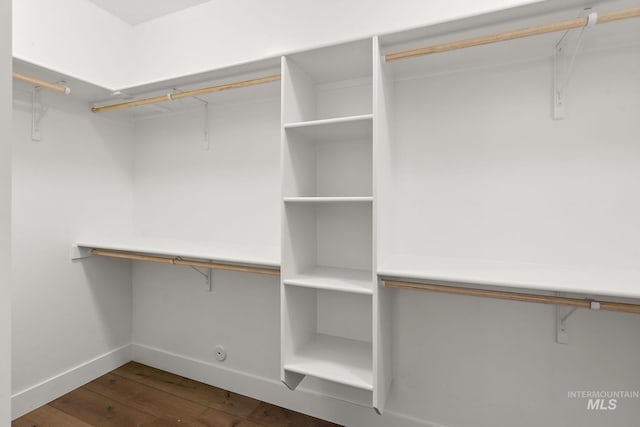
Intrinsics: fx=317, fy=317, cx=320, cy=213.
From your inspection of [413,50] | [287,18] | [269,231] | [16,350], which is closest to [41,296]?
[16,350]

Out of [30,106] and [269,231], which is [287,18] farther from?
[30,106]

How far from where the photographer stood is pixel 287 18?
1.97m

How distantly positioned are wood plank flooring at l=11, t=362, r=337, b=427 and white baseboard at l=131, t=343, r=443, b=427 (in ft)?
0.13

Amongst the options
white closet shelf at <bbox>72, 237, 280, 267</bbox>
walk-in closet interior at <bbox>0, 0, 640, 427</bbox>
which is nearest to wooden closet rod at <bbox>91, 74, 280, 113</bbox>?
walk-in closet interior at <bbox>0, 0, 640, 427</bbox>

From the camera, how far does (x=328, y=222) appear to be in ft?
5.96

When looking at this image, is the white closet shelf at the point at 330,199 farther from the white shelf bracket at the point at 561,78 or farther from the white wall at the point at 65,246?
the white wall at the point at 65,246

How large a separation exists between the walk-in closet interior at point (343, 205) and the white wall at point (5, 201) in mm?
867

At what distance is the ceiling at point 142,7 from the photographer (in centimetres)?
224

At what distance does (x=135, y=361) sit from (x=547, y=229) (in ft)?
9.52

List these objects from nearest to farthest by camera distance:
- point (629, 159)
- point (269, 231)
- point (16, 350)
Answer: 1. point (629, 159)
2. point (16, 350)
3. point (269, 231)

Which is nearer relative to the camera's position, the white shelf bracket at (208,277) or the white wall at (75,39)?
the white wall at (75,39)

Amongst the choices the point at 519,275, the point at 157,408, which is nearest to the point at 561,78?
the point at 519,275

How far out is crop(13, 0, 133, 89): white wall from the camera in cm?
190

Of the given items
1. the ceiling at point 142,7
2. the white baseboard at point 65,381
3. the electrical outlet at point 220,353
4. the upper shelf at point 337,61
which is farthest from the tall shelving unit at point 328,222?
the white baseboard at point 65,381
